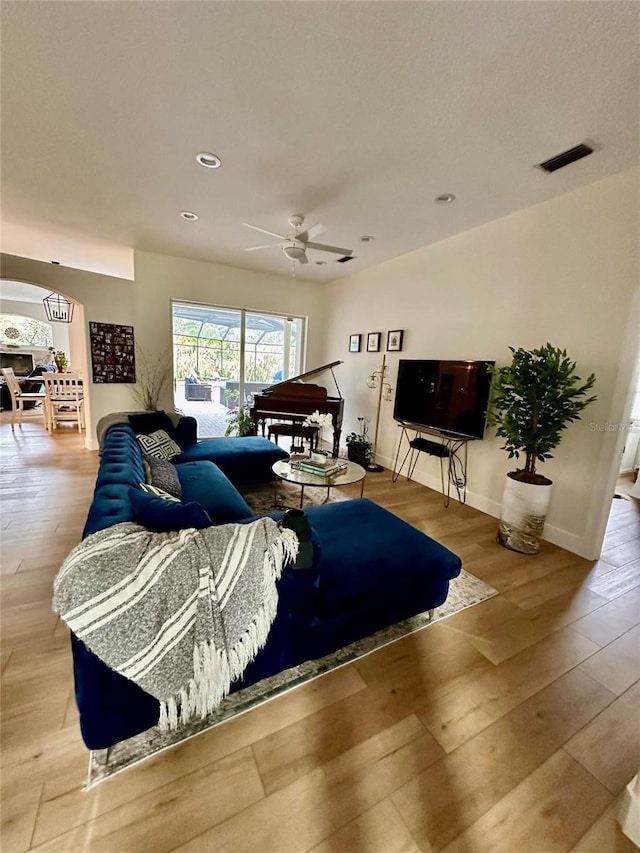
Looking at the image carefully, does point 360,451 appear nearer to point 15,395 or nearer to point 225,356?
point 225,356

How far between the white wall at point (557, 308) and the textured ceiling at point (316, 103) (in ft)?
0.93

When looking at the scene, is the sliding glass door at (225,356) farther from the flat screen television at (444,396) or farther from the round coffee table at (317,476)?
the round coffee table at (317,476)

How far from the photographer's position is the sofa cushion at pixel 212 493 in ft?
7.03

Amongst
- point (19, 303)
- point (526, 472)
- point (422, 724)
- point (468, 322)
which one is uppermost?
point (19, 303)

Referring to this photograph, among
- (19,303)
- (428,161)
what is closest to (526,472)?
(428,161)

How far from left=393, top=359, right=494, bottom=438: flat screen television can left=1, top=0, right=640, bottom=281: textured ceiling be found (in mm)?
1537

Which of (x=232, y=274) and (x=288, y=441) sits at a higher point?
(x=232, y=274)

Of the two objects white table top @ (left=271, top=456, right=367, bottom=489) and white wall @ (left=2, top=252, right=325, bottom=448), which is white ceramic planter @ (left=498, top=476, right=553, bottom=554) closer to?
white table top @ (left=271, top=456, right=367, bottom=489)

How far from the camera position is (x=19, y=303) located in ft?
33.2

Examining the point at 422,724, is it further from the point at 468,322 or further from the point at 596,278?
the point at 468,322

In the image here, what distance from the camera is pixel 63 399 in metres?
5.90

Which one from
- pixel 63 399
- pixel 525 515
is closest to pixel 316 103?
pixel 525 515

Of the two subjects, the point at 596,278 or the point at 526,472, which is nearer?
the point at 596,278

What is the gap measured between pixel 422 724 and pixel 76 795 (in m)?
1.29
